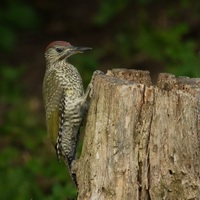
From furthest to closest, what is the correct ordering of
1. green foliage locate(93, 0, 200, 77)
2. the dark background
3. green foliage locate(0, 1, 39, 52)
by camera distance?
green foliage locate(0, 1, 39, 52), green foliage locate(93, 0, 200, 77), the dark background

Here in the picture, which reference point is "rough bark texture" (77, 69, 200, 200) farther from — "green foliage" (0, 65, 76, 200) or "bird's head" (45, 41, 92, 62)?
"bird's head" (45, 41, 92, 62)

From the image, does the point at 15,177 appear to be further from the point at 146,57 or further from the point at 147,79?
the point at 146,57

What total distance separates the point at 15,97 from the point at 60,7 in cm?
280

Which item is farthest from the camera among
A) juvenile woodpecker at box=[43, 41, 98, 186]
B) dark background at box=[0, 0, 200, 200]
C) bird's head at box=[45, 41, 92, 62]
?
dark background at box=[0, 0, 200, 200]

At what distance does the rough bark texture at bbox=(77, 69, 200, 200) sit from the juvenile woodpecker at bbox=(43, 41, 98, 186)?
3.16 ft

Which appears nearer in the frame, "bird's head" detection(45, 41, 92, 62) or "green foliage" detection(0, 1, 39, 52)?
"bird's head" detection(45, 41, 92, 62)

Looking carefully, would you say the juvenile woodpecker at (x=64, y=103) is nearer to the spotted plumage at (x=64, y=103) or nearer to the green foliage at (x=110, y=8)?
the spotted plumage at (x=64, y=103)

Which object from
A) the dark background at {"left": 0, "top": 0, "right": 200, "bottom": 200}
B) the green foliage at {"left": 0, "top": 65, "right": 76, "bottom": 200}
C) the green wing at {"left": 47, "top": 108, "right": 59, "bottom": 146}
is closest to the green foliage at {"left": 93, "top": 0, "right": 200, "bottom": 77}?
the dark background at {"left": 0, "top": 0, "right": 200, "bottom": 200}

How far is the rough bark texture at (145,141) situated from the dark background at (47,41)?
2.58m

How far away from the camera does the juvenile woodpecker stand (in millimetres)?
7242

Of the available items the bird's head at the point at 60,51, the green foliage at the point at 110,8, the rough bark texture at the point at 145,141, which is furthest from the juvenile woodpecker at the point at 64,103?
the green foliage at the point at 110,8

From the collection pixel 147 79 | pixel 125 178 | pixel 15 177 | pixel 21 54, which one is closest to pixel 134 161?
pixel 125 178

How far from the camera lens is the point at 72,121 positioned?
729 centimetres

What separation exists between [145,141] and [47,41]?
7.64 m
